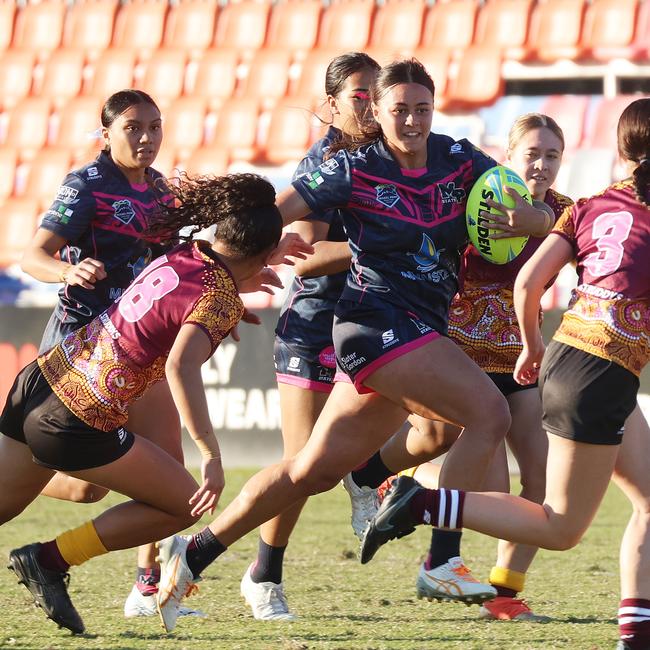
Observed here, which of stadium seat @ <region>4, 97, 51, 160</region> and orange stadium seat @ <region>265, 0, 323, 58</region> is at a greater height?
orange stadium seat @ <region>265, 0, 323, 58</region>

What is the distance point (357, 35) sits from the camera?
1557cm

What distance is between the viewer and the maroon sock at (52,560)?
15.2ft

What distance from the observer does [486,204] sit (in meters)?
4.69

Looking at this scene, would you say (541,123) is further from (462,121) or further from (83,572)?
(462,121)

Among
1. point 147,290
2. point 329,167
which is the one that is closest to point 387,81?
point 329,167

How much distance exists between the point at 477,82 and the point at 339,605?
9980 mm

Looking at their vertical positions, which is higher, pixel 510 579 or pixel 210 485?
pixel 210 485

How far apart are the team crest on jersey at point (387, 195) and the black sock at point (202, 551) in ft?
4.58

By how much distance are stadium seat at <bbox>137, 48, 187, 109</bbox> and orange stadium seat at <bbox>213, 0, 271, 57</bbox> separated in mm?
555

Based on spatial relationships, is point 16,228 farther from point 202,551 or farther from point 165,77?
point 202,551

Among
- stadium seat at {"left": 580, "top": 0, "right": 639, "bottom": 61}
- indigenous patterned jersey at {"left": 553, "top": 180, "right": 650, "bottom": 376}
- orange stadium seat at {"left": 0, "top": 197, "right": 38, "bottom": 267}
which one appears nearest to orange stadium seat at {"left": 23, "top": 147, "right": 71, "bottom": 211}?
orange stadium seat at {"left": 0, "top": 197, "right": 38, "bottom": 267}

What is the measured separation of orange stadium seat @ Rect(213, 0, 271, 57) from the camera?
53.7 ft

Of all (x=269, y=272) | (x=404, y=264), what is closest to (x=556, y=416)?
(x=404, y=264)

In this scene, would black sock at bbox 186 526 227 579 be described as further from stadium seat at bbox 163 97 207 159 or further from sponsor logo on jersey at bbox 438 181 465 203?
stadium seat at bbox 163 97 207 159
